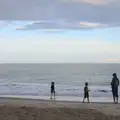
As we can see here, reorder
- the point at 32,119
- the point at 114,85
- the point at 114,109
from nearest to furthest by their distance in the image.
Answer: the point at 32,119
the point at 114,109
the point at 114,85

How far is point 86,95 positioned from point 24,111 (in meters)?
6.41

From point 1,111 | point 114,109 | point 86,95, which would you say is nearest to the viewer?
point 1,111

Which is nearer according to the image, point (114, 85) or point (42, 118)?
point (42, 118)

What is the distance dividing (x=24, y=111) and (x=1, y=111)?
2.98ft

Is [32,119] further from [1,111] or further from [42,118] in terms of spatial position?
[1,111]

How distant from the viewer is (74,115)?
14.2m

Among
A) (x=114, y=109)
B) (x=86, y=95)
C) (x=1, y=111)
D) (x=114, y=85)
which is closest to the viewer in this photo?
(x=1, y=111)

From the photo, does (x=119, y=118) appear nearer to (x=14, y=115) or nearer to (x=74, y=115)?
(x=74, y=115)

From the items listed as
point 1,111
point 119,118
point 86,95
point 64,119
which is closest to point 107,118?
point 119,118

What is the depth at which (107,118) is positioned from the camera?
1373 centimetres

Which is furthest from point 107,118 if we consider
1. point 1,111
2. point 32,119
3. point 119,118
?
point 1,111

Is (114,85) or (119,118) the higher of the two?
(114,85)

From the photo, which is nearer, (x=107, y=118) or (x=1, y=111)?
(x=107, y=118)

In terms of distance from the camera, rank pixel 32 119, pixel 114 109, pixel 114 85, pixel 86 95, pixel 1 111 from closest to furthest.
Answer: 1. pixel 32 119
2. pixel 1 111
3. pixel 114 109
4. pixel 114 85
5. pixel 86 95
